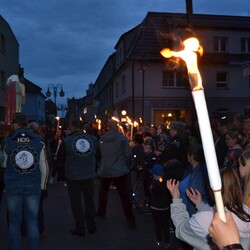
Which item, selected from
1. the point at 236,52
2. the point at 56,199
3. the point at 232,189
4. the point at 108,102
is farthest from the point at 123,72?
the point at 232,189

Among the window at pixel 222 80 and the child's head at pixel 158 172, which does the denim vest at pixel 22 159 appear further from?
the window at pixel 222 80

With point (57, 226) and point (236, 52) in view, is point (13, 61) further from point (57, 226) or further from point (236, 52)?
point (57, 226)

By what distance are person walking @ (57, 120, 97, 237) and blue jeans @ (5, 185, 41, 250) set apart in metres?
1.80

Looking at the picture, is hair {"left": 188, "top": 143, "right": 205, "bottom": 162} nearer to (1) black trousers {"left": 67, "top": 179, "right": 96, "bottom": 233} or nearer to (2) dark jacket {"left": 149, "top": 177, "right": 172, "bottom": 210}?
(2) dark jacket {"left": 149, "top": 177, "right": 172, "bottom": 210}

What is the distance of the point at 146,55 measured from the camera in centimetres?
3023

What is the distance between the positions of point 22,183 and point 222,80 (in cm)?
2801

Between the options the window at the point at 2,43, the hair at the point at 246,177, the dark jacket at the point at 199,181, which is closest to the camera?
the hair at the point at 246,177

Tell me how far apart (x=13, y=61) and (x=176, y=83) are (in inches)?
578

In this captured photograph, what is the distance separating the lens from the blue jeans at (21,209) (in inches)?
213

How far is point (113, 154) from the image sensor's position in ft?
27.0

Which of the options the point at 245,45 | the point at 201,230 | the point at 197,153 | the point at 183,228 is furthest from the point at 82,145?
the point at 245,45

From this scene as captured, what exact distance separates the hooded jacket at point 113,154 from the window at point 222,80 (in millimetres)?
24453

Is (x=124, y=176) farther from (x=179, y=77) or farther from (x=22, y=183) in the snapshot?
(x=179, y=77)

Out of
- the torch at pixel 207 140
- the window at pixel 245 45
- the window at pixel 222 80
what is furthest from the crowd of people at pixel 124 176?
the window at pixel 245 45
